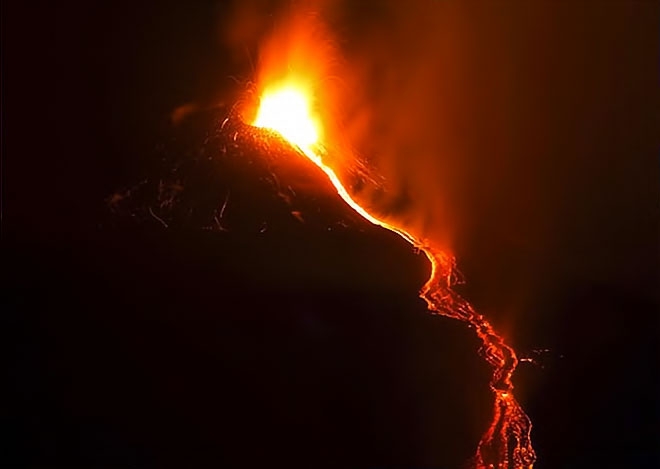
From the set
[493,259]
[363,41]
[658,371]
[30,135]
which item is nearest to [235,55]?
[363,41]

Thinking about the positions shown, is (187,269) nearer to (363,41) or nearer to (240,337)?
(240,337)

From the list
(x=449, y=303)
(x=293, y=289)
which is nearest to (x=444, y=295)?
(x=449, y=303)

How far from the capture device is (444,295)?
222 cm

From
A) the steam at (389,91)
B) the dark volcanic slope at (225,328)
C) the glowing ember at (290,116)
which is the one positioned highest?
the steam at (389,91)

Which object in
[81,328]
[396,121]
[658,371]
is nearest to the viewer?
[81,328]

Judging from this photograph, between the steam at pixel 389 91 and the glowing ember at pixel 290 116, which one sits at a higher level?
the steam at pixel 389 91

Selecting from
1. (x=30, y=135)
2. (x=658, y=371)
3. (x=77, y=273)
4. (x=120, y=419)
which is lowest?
(x=120, y=419)

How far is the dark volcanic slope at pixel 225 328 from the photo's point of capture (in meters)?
2.07

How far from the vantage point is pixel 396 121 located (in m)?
2.23

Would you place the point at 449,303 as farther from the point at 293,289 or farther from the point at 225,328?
the point at 225,328

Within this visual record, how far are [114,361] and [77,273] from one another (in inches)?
8.4

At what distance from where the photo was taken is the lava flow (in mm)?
2158

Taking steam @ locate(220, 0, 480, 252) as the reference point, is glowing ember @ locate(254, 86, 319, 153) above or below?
below

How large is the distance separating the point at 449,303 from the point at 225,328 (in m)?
0.53
